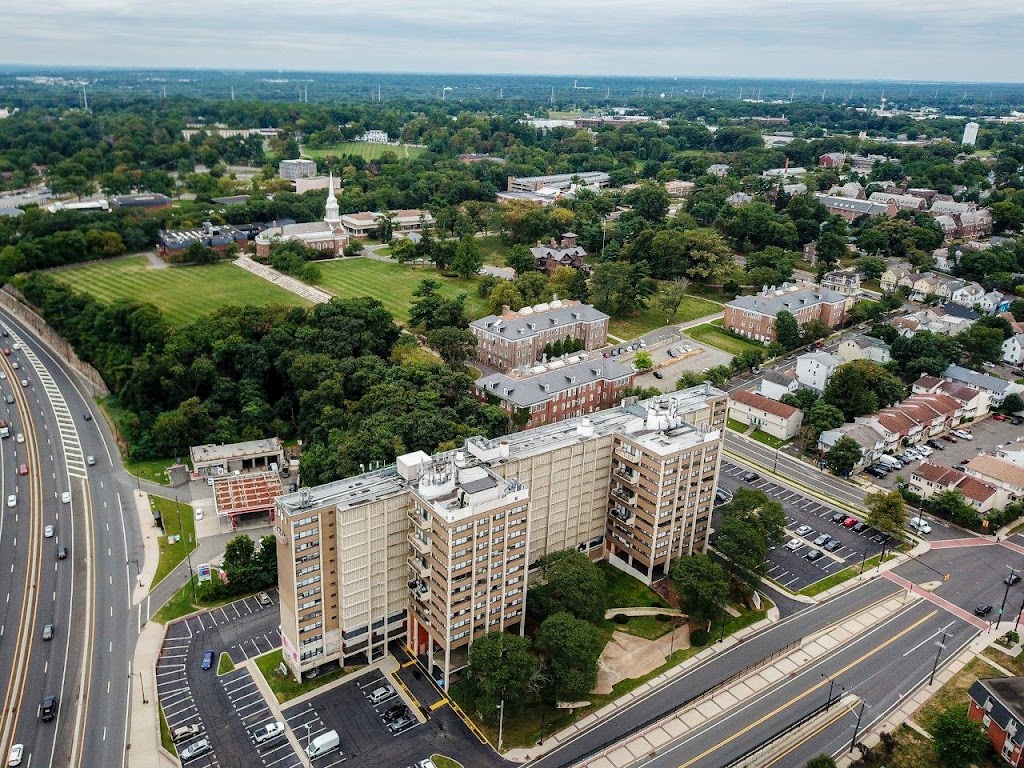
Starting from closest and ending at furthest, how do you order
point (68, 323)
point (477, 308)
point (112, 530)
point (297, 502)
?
point (297, 502)
point (112, 530)
point (68, 323)
point (477, 308)

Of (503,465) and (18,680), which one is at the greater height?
(503,465)

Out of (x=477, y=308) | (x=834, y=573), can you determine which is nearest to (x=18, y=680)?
(x=834, y=573)

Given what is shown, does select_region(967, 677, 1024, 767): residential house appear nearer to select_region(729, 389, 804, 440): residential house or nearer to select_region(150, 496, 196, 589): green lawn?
select_region(729, 389, 804, 440): residential house

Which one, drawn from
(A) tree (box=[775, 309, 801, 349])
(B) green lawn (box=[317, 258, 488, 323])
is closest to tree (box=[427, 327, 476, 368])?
(B) green lawn (box=[317, 258, 488, 323])

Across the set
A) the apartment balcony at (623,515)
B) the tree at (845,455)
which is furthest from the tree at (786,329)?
the apartment balcony at (623,515)

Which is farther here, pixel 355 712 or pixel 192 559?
pixel 192 559

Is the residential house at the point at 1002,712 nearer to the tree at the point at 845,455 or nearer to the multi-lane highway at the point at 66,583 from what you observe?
the tree at the point at 845,455

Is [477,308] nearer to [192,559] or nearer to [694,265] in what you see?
[694,265]

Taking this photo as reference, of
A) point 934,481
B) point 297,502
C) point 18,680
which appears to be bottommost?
point 18,680
